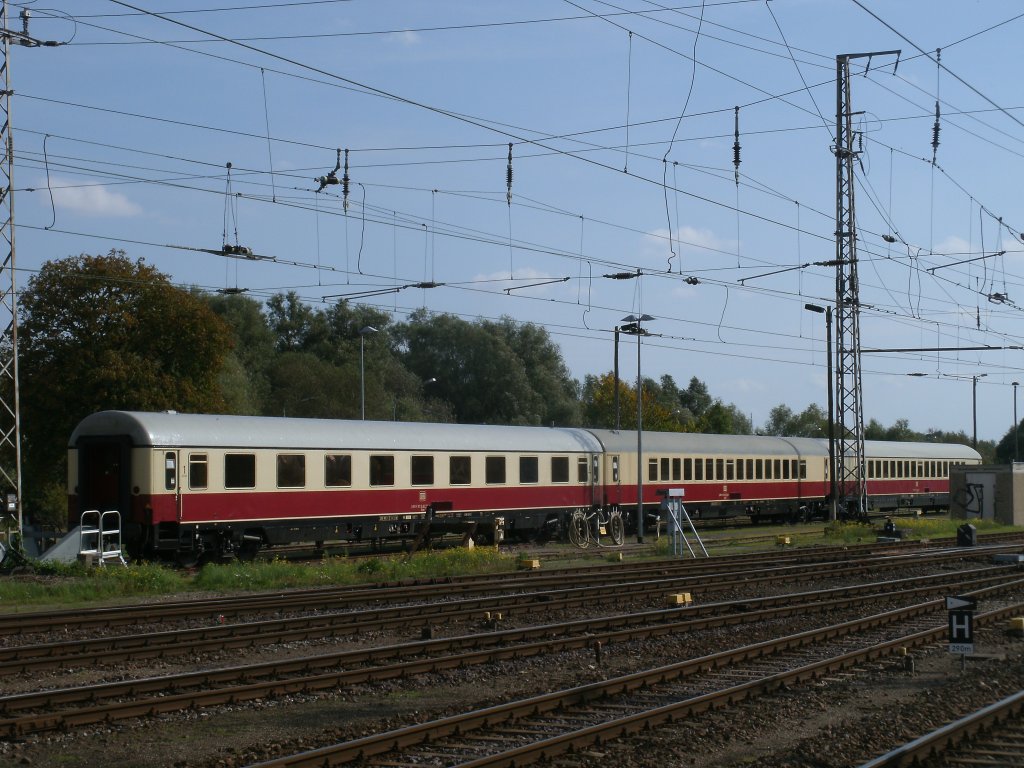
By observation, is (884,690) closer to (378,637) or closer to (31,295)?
(378,637)

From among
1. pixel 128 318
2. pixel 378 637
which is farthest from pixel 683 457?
pixel 378 637

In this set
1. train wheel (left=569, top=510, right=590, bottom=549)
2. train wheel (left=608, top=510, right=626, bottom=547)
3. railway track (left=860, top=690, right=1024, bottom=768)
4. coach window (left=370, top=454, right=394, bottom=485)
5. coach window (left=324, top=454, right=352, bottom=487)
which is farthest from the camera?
train wheel (left=608, top=510, right=626, bottom=547)

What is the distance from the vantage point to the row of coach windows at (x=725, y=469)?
130ft

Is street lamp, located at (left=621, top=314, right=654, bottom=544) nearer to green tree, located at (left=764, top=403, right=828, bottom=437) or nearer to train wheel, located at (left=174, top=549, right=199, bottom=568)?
train wheel, located at (left=174, top=549, right=199, bottom=568)

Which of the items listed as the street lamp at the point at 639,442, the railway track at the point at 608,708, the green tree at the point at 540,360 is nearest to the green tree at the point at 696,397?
the green tree at the point at 540,360

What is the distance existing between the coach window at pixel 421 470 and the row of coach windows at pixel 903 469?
23988mm

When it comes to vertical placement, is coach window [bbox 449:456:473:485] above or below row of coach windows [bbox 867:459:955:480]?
above

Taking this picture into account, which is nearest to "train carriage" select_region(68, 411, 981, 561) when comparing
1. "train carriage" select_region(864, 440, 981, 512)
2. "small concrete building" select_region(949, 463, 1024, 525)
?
"train carriage" select_region(864, 440, 981, 512)

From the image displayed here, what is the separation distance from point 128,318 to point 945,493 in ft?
125

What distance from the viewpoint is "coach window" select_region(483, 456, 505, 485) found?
32875 mm

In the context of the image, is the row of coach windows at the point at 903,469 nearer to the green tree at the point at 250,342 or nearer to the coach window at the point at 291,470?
the coach window at the point at 291,470

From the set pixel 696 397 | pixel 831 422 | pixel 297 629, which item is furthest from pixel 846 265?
pixel 696 397

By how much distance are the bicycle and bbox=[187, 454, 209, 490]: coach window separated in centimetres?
1191

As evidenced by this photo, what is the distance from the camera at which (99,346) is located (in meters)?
39.2
